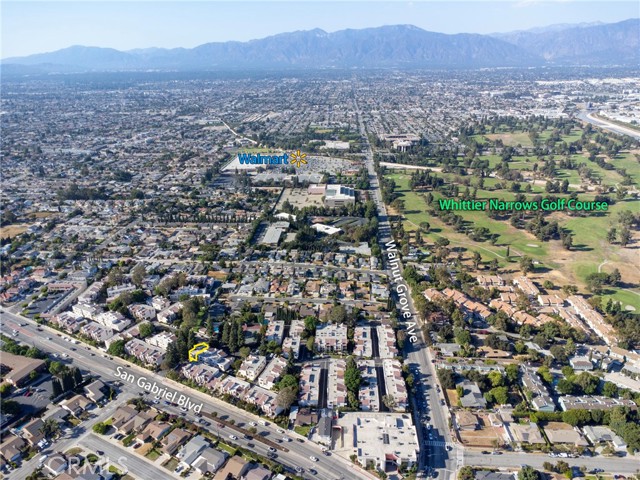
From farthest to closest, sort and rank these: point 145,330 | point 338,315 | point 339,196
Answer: point 339,196
point 338,315
point 145,330

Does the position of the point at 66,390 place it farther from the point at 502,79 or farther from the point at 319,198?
the point at 502,79

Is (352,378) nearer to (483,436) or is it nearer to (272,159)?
(483,436)

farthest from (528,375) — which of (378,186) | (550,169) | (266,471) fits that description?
(550,169)

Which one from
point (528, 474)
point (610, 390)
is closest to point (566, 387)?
point (610, 390)

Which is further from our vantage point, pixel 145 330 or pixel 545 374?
pixel 145 330

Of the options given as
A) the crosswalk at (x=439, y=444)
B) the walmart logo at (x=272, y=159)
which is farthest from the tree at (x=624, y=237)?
the walmart logo at (x=272, y=159)

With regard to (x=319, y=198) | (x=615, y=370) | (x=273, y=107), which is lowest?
(x=615, y=370)
